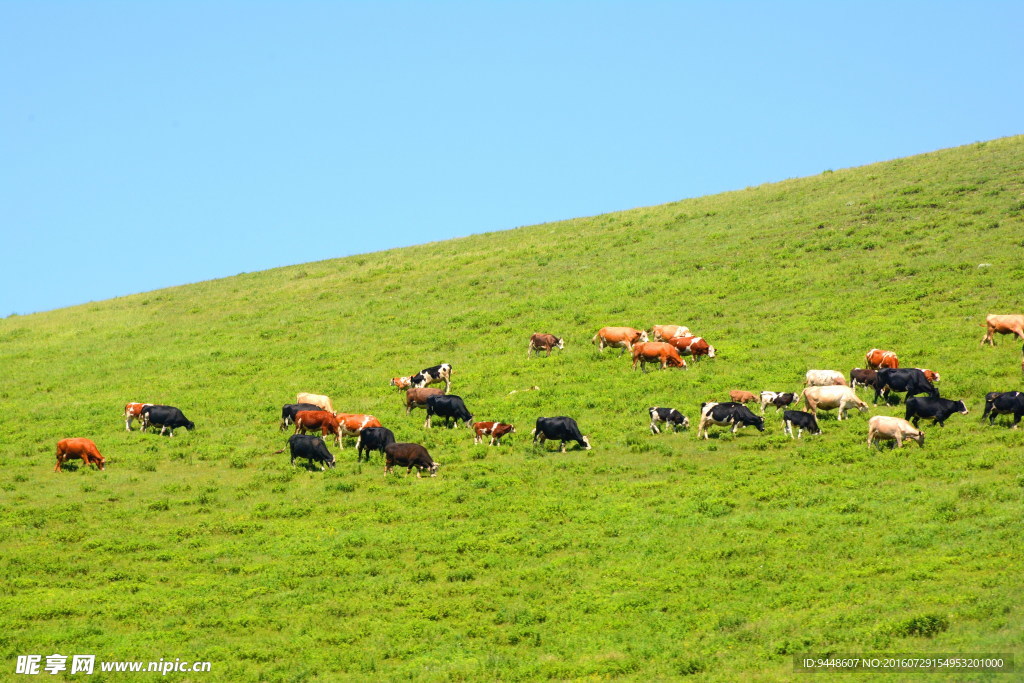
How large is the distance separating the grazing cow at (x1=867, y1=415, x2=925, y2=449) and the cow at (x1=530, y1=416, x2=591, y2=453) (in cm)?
717

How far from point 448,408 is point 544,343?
829cm

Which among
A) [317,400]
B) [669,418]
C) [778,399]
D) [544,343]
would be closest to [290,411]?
[317,400]

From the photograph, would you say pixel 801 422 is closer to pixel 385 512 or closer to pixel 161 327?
pixel 385 512

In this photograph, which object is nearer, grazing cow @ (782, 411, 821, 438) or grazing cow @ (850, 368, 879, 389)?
grazing cow @ (782, 411, 821, 438)

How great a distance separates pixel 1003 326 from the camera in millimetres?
32062

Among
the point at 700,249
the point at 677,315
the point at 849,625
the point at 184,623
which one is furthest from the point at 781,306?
the point at 184,623

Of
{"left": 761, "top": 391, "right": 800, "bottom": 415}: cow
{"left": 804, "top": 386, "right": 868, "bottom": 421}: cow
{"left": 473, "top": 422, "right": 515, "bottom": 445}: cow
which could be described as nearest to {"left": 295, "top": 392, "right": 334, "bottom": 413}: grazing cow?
{"left": 473, "top": 422, "right": 515, "bottom": 445}: cow

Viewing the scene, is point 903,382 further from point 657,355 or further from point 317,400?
point 317,400

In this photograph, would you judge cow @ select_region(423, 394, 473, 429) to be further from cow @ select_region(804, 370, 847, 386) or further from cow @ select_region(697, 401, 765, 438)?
cow @ select_region(804, 370, 847, 386)

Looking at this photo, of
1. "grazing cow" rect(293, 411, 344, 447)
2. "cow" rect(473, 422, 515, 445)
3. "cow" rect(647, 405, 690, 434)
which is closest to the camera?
"cow" rect(647, 405, 690, 434)

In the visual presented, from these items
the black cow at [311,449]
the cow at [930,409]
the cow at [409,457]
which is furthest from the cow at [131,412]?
the cow at [930,409]

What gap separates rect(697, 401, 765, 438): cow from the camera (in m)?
27.2

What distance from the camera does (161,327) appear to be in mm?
51156

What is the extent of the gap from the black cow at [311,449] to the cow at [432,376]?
7170mm
